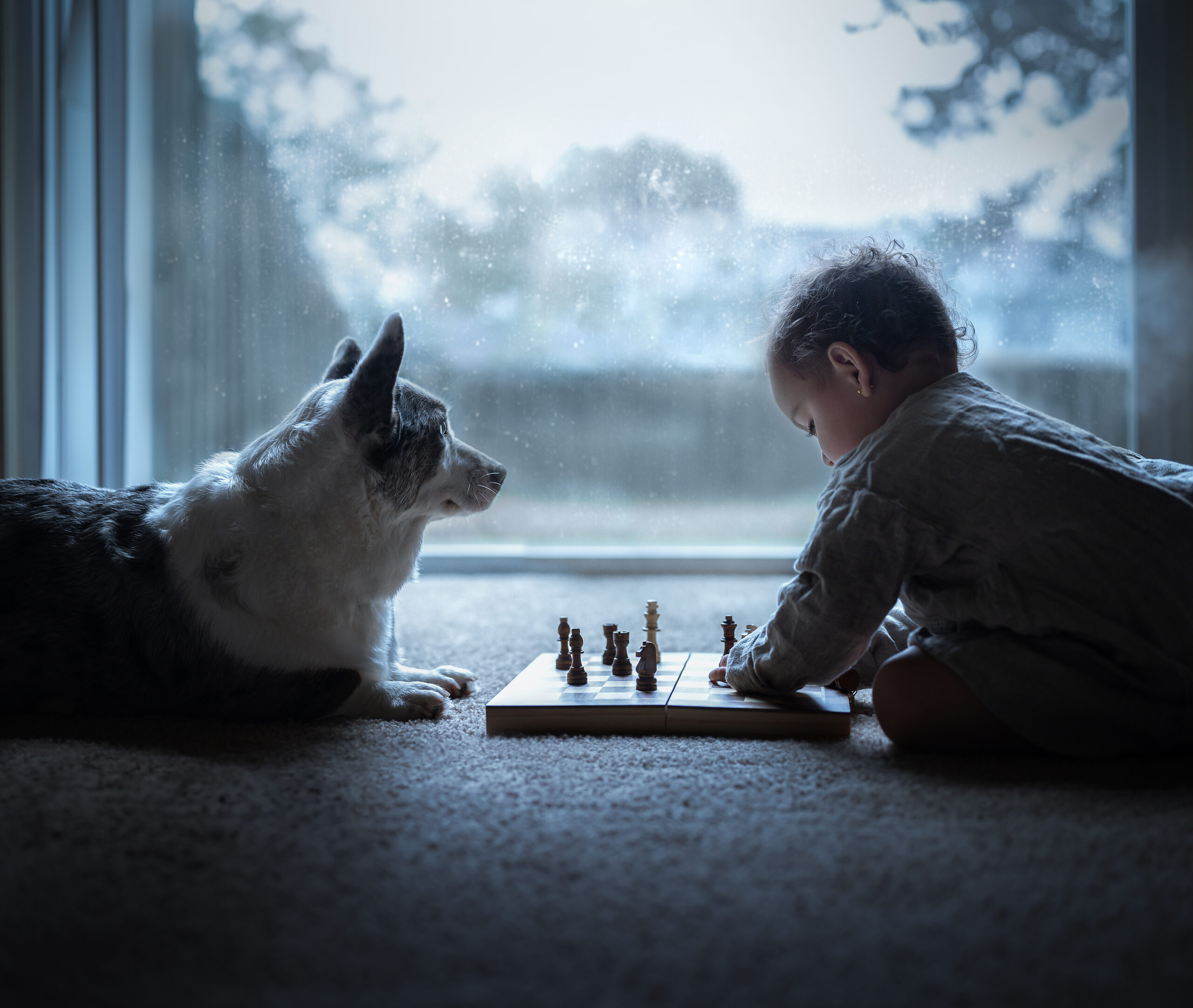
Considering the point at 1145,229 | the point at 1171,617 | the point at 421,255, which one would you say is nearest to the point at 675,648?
the point at 1171,617

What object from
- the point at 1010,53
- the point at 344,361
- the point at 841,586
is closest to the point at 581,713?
the point at 841,586

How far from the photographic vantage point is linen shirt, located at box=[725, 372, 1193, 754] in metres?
0.94

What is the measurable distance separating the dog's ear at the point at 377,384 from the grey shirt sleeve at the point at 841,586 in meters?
0.62

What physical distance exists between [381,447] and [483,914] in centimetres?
77

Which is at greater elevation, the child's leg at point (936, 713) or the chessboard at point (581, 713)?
the child's leg at point (936, 713)

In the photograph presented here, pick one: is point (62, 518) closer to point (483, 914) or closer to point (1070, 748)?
point (483, 914)

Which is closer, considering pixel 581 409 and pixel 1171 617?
pixel 1171 617

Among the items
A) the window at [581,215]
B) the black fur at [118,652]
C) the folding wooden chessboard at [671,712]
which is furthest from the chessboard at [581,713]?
the window at [581,215]

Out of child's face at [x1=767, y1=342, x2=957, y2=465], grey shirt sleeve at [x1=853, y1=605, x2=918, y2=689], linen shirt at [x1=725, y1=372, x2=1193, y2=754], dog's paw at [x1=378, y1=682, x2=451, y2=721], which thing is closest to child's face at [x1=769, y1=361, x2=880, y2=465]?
child's face at [x1=767, y1=342, x2=957, y2=465]

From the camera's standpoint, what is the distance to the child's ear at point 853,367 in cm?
121

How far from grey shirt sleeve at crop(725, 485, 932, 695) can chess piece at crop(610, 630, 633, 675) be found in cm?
28

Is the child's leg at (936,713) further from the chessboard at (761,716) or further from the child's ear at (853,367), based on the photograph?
the child's ear at (853,367)

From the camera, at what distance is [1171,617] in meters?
0.94

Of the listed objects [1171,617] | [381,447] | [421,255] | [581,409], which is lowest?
[1171,617]
